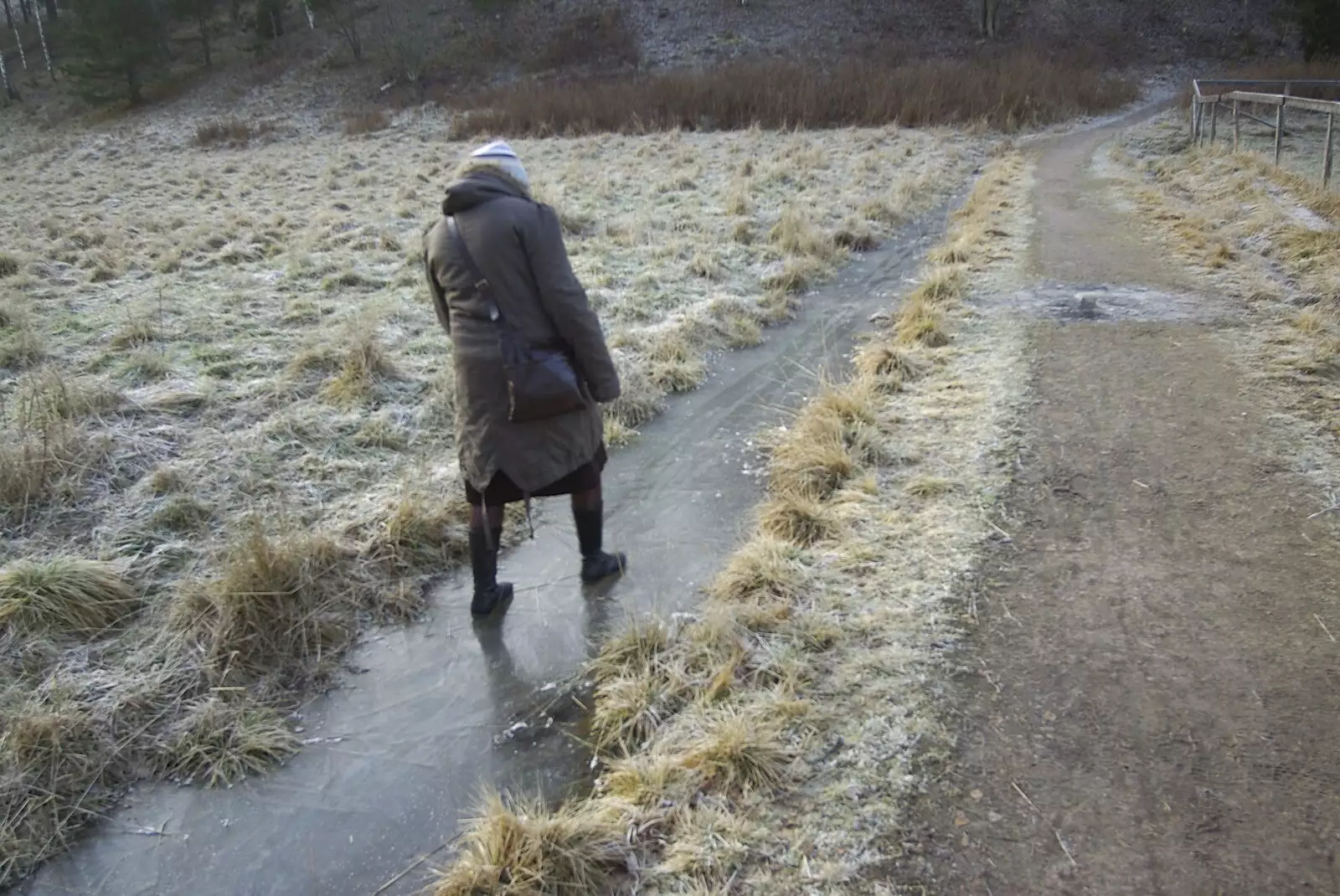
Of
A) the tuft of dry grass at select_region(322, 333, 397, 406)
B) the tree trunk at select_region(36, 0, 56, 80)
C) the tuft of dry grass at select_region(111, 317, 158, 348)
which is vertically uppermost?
the tree trunk at select_region(36, 0, 56, 80)

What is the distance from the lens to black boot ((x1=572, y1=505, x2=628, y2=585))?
415 cm

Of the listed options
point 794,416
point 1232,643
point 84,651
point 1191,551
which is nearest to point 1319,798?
point 1232,643

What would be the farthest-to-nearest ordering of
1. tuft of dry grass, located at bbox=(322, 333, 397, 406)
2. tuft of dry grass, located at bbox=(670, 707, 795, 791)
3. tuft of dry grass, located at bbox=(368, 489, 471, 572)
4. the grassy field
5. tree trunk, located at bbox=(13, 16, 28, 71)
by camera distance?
tree trunk, located at bbox=(13, 16, 28, 71) → tuft of dry grass, located at bbox=(322, 333, 397, 406) → the grassy field → tuft of dry grass, located at bbox=(368, 489, 471, 572) → tuft of dry grass, located at bbox=(670, 707, 795, 791)

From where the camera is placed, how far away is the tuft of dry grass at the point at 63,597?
384 centimetres

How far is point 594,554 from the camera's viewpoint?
4.29m

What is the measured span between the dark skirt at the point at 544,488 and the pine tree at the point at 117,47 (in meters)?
38.2

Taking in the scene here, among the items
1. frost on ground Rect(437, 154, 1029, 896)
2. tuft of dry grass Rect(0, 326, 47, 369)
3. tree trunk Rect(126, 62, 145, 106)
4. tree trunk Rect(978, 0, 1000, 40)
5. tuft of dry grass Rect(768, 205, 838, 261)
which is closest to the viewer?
frost on ground Rect(437, 154, 1029, 896)

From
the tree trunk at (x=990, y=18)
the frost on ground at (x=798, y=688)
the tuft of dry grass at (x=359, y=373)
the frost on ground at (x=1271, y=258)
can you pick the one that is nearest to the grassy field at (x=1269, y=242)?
the frost on ground at (x=1271, y=258)

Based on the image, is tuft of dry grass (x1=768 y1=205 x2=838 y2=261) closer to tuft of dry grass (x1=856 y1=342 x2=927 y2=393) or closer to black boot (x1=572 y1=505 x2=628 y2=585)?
tuft of dry grass (x1=856 y1=342 x2=927 y2=393)

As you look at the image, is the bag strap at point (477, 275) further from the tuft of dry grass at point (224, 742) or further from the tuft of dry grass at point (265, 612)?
the tuft of dry grass at point (224, 742)

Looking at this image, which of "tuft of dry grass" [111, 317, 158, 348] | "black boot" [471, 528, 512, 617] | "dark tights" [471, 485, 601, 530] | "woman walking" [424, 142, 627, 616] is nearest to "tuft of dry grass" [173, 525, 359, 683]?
"black boot" [471, 528, 512, 617]

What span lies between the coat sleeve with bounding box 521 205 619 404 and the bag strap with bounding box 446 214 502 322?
171 millimetres

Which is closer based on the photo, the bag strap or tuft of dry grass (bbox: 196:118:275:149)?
the bag strap

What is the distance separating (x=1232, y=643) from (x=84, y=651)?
4.32 metres
